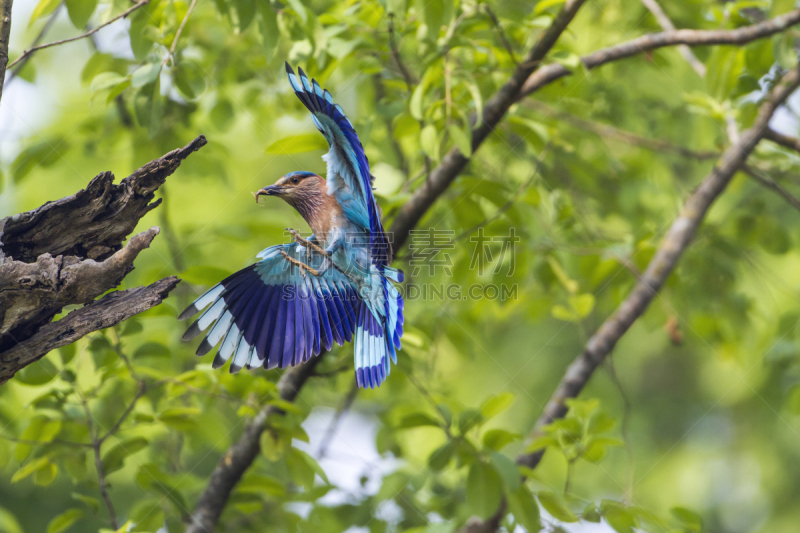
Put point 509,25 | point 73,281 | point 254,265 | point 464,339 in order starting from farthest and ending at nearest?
point 464,339 → point 509,25 → point 254,265 → point 73,281

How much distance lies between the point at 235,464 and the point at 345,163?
1.79 metres

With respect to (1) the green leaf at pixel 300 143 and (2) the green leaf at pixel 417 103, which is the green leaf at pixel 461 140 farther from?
(1) the green leaf at pixel 300 143

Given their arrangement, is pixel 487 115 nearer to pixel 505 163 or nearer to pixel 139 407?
pixel 505 163

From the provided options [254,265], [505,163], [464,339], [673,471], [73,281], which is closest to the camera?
[73,281]

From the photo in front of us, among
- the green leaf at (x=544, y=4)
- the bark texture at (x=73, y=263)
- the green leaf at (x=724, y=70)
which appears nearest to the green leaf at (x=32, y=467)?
the bark texture at (x=73, y=263)

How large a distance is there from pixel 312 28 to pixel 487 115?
0.93m

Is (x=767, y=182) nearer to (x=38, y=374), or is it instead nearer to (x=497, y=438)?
(x=497, y=438)

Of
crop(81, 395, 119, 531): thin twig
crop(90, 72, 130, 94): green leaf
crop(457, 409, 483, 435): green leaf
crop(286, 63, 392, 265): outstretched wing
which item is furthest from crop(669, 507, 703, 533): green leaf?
crop(90, 72, 130, 94): green leaf

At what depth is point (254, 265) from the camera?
7.84 feet

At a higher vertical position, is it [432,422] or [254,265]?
[254,265]

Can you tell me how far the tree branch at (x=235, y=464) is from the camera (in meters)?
2.98

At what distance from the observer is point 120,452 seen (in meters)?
2.81

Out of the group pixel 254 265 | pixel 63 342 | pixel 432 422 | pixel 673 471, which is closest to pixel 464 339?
pixel 432 422

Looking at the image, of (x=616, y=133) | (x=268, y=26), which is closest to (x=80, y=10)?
(x=268, y=26)
